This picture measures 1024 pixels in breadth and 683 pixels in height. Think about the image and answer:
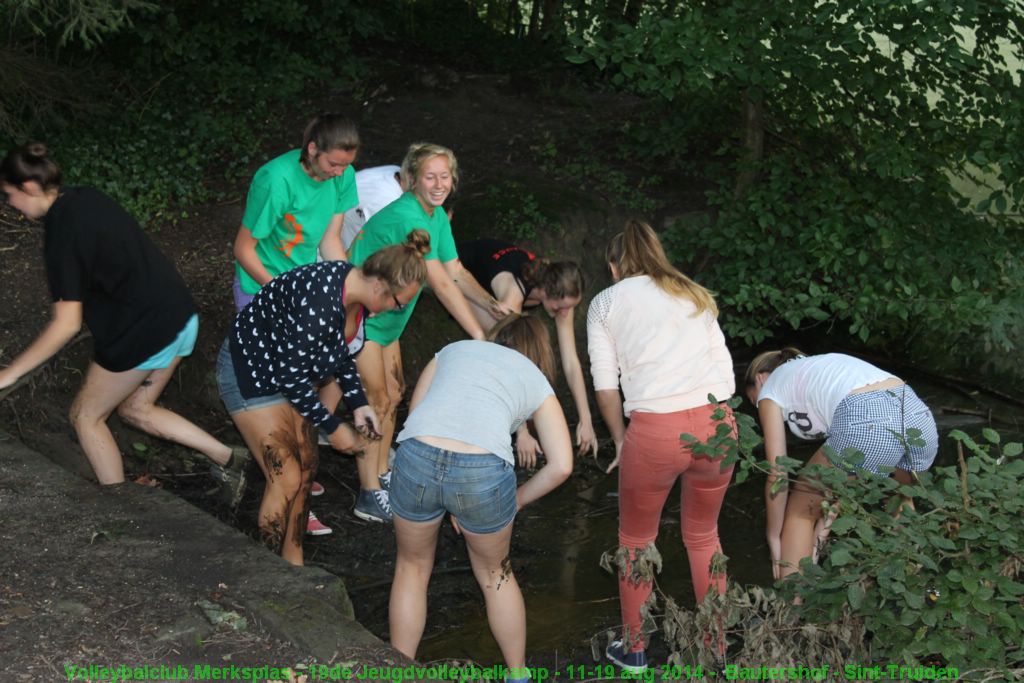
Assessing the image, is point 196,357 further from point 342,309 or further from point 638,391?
point 638,391

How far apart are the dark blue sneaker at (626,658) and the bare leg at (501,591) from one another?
0.53 metres

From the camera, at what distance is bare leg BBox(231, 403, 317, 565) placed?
185 inches

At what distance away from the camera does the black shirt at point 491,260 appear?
6006mm

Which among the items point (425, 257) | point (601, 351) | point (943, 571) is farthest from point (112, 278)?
point (943, 571)

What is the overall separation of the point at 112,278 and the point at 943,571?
3.38m

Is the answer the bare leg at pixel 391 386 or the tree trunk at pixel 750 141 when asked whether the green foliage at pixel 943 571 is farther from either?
the tree trunk at pixel 750 141

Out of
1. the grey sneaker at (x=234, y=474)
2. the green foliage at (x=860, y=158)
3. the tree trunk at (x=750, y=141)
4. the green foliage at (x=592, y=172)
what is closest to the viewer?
the grey sneaker at (x=234, y=474)

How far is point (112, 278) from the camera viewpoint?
4738 mm

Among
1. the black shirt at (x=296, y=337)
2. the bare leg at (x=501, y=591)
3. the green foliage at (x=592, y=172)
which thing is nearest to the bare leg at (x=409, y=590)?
the bare leg at (x=501, y=591)

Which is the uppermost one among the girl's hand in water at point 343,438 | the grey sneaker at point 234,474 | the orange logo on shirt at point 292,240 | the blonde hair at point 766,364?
the orange logo on shirt at point 292,240

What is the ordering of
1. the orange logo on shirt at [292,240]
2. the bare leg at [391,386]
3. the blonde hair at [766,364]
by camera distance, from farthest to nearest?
the bare leg at [391,386] → the orange logo on shirt at [292,240] → the blonde hair at [766,364]

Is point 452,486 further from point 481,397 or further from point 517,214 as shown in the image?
point 517,214

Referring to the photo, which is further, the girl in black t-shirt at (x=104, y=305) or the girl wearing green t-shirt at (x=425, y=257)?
the girl wearing green t-shirt at (x=425, y=257)

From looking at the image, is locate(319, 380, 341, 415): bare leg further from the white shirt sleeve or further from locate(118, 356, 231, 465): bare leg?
the white shirt sleeve
